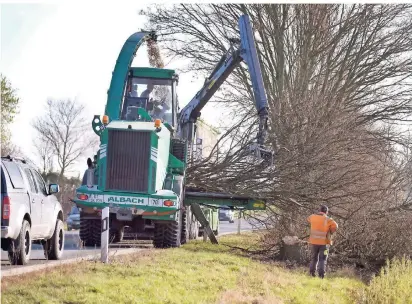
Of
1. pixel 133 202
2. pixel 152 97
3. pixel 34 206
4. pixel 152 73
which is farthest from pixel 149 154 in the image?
pixel 34 206

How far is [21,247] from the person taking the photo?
1213 centimetres

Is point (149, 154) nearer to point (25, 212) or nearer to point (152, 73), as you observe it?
point (152, 73)

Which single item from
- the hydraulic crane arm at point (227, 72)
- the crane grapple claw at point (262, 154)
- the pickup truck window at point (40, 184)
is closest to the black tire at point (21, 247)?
the pickup truck window at point (40, 184)

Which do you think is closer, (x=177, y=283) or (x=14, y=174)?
(x=177, y=283)

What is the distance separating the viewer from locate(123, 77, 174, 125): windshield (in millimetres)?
18578

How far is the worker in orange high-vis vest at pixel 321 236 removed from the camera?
16.3m

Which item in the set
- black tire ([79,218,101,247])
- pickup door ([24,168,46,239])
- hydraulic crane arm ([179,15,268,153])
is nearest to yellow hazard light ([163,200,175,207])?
black tire ([79,218,101,247])

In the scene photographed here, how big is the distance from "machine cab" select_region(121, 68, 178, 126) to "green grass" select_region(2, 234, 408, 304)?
3.81 m

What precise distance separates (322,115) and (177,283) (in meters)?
A: 10.0

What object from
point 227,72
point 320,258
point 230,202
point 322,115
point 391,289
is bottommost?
point 391,289

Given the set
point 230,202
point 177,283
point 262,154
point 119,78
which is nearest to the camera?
point 177,283

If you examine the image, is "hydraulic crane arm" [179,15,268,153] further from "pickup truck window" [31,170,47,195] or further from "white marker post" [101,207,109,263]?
"white marker post" [101,207,109,263]

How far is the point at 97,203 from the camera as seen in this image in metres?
16.3

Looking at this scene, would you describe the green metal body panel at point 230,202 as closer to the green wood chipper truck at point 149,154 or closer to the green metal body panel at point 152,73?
the green wood chipper truck at point 149,154
